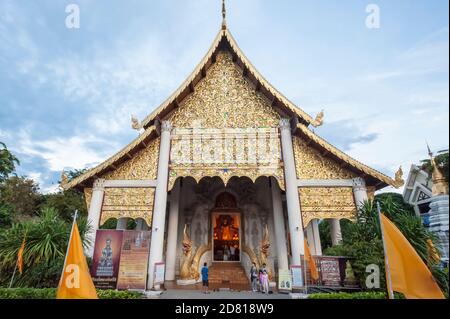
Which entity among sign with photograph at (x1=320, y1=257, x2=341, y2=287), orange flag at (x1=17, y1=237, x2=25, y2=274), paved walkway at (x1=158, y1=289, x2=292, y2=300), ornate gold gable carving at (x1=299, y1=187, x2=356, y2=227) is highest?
ornate gold gable carving at (x1=299, y1=187, x2=356, y2=227)

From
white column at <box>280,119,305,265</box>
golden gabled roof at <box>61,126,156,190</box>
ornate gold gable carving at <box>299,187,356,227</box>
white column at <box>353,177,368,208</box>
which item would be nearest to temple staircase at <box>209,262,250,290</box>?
white column at <box>280,119,305,265</box>

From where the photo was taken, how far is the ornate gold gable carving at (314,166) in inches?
362

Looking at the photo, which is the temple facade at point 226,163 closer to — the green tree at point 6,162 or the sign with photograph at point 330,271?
the sign with photograph at point 330,271

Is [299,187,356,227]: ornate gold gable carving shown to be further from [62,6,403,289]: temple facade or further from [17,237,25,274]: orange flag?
[17,237,25,274]: orange flag

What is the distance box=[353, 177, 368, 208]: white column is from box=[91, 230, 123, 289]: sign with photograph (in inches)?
304

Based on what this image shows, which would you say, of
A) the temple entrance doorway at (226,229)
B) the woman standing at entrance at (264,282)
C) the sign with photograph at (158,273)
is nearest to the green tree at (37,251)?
the sign with photograph at (158,273)

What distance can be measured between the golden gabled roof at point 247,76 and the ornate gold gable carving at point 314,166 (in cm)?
109

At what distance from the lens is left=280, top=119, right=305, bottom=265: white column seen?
27.5 ft

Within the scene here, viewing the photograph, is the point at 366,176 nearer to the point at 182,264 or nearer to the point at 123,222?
the point at 182,264

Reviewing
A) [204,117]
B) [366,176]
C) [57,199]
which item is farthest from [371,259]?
[57,199]

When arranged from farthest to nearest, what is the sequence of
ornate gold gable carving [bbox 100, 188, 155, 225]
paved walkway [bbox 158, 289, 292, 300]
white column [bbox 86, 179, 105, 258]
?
ornate gold gable carving [bbox 100, 188, 155, 225], white column [bbox 86, 179, 105, 258], paved walkway [bbox 158, 289, 292, 300]

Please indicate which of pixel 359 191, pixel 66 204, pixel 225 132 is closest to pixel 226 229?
pixel 225 132

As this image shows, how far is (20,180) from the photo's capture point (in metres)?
20.7

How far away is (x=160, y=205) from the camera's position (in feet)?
29.4
